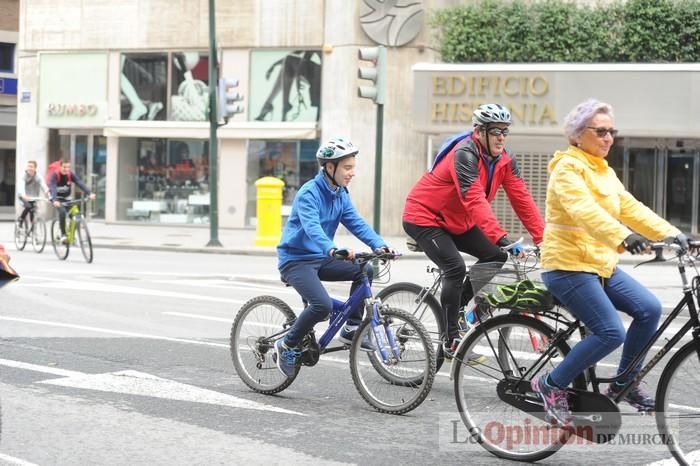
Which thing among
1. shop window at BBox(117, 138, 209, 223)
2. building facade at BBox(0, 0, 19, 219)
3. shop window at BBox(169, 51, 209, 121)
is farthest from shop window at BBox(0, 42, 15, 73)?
shop window at BBox(169, 51, 209, 121)

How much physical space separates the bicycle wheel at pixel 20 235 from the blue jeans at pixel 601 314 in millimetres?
17942

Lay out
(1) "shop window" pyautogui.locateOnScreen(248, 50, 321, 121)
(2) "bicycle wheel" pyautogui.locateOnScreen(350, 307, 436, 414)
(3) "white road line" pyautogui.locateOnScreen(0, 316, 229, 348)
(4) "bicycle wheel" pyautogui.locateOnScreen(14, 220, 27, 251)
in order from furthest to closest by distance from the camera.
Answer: (1) "shop window" pyautogui.locateOnScreen(248, 50, 321, 121)
(4) "bicycle wheel" pyautogui.locateOnScreen(14, 220, 27, 251)
(3) "white road line" pyautogui.locateOnScreen(0, 316, 229, 348)
(2) "bicycle wheel" pyautogui.locateOnScreen(350, 307, 436, 414)

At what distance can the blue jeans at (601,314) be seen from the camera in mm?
5496

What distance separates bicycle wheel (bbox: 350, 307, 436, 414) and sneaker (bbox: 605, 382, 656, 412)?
4.63 ft

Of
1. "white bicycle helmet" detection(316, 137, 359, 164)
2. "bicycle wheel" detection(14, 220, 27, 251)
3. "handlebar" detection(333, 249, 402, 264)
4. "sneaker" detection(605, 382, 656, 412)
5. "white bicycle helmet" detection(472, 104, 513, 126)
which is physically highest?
"white bicycle helmet" detection(472, 104, 513, 126)

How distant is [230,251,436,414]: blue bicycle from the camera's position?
690cm

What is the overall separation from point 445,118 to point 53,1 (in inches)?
510

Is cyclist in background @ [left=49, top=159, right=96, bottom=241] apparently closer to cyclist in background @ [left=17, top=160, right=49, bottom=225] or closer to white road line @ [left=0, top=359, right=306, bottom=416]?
cyclist in background @ [left=17, top=160, right=49, bottom=225]

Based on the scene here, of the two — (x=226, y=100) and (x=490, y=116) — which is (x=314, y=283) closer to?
(x=490, y=116)

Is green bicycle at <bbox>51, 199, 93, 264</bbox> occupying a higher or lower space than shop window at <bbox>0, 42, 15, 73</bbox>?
lower

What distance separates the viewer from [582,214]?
539cm

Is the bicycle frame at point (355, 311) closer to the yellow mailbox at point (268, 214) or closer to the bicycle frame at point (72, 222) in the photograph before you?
the bicycle frame at point (72, 222)

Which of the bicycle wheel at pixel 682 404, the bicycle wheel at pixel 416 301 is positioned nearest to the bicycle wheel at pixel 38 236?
the bicycle wheel at pixel 416 301

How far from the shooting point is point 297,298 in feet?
44.6
